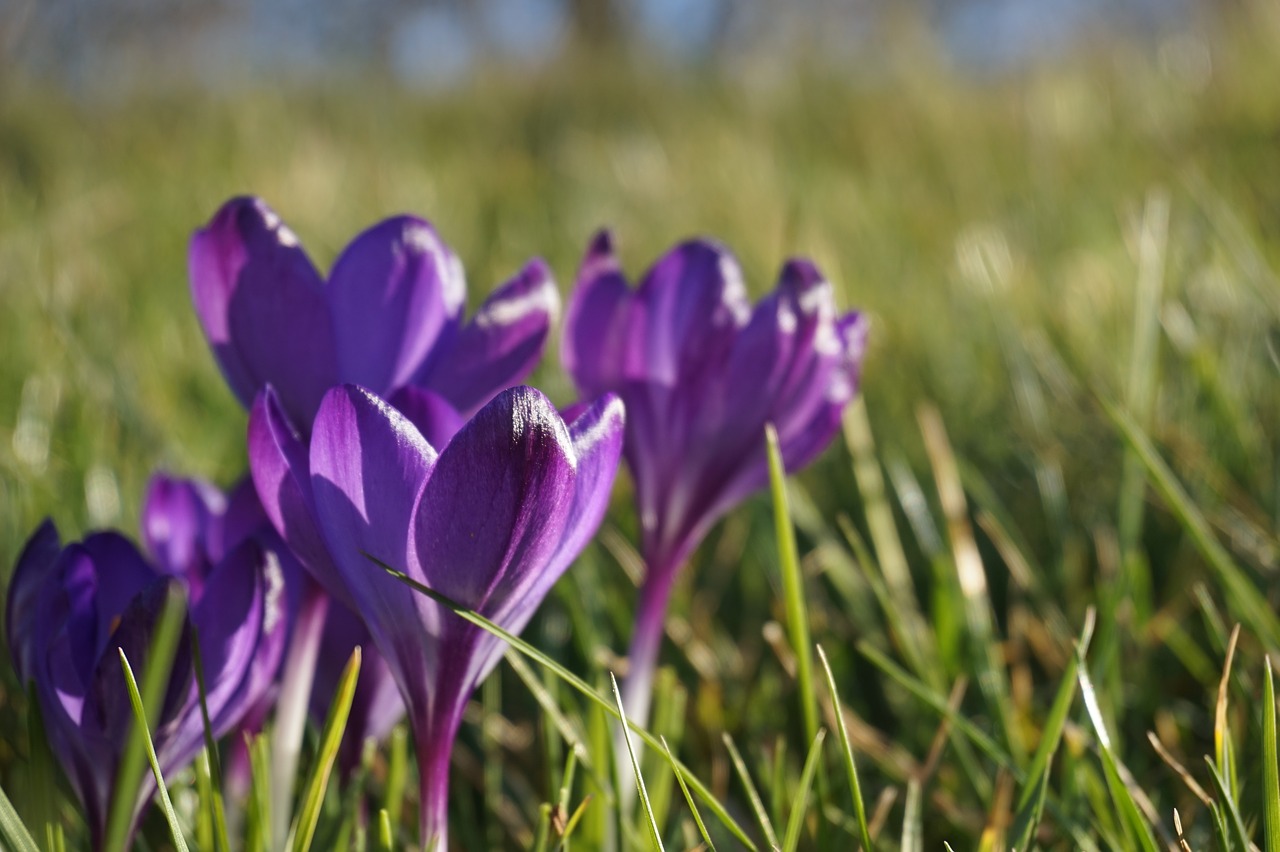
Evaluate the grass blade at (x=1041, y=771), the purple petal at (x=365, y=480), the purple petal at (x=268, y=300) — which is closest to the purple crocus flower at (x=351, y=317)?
the purple petal at (x=268, y=300)

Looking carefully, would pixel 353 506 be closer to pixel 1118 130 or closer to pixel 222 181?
pixel 222 181

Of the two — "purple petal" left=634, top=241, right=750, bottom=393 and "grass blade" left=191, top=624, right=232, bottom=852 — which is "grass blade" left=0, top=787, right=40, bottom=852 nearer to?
"grass blade" left=191, top=624, right=232, bottom=852

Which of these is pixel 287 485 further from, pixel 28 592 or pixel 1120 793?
pixel 1120 793

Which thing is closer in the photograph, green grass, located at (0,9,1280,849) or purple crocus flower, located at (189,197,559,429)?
purple crocus flower, located at (189,197,559,429)

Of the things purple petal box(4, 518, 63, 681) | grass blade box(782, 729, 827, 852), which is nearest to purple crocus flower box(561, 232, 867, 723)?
grass blade box(782, 729, 827, 852)

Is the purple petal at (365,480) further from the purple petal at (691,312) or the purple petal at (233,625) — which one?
the purple petal at (691,312)
